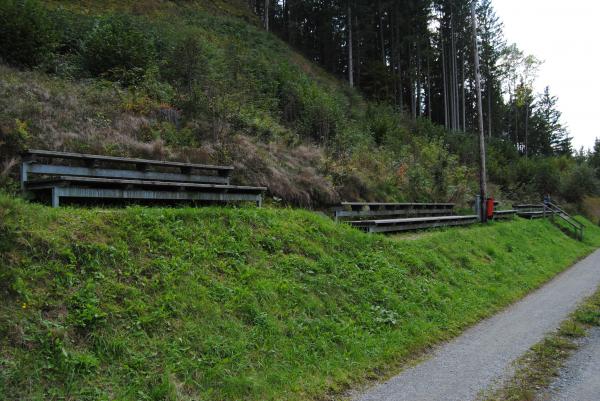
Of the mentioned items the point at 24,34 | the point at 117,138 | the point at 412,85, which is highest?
the point at 412,85

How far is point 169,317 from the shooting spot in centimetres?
494

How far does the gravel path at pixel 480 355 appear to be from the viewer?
16.7 ft

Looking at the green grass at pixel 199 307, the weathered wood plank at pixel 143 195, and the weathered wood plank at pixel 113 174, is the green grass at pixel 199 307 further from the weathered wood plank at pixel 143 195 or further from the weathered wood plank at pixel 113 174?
the weathered wood plank at pixel 113 174

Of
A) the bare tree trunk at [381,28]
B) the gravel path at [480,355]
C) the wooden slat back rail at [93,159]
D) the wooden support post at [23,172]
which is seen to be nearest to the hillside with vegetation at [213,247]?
the wooden support post at [23,172]

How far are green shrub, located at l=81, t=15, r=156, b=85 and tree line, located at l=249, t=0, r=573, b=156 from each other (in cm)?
2440

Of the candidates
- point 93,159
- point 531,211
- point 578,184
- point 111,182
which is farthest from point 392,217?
point 578,184

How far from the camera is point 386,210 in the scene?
14.5 meters

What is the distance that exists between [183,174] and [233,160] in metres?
2.28

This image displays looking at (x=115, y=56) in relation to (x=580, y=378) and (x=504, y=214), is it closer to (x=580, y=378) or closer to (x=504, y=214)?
(x=580, y=378)

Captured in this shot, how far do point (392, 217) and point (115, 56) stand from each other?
9.98 metres

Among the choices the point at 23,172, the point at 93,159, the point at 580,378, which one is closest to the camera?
the point at 580,378

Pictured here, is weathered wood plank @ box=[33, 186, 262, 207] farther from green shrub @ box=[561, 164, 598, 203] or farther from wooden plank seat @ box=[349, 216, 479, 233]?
green shrub @ box=[561, 164, 598, 203]

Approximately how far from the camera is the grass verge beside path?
511 centimetres

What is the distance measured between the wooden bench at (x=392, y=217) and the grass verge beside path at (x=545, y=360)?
468 centimetres
